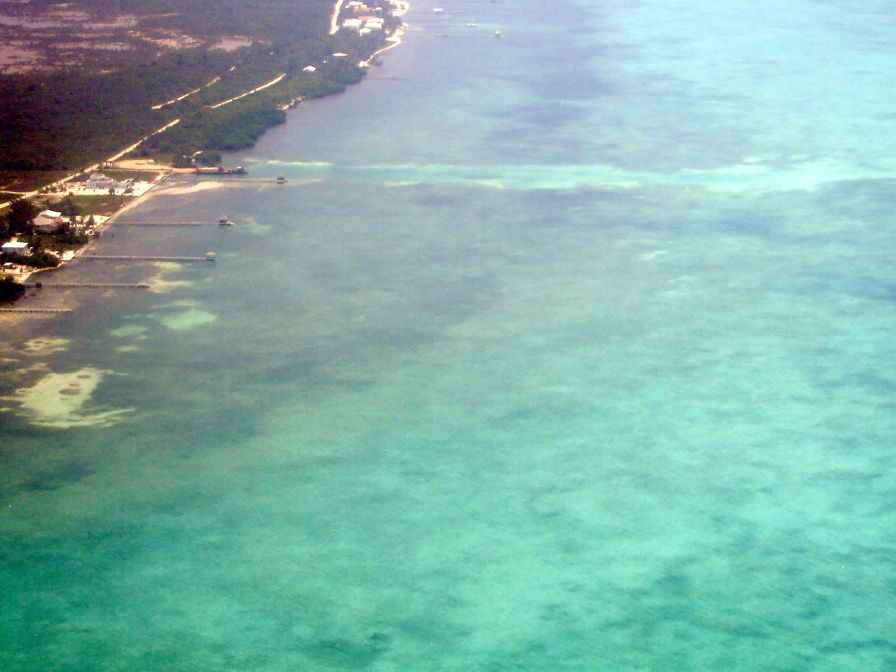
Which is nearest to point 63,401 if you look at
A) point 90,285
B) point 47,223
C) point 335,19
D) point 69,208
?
point 90,285

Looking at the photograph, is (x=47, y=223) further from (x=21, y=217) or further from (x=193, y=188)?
(x=193, y=188)

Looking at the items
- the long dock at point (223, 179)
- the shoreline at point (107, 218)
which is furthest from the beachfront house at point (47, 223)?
the long dock at point (223, 179)

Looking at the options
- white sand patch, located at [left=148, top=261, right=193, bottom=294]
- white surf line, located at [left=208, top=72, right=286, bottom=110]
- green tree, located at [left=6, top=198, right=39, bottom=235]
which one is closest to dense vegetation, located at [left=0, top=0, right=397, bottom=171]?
white surf line, located at [left=208, top=72, right=286, bottom=110]

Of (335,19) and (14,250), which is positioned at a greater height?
(335,19)

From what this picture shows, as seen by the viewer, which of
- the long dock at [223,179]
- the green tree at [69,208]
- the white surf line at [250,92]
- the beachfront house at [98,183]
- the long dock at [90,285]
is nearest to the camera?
the long dock at [90,285]

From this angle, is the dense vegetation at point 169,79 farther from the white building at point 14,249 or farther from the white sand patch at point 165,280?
the white sand patch at point 165,280

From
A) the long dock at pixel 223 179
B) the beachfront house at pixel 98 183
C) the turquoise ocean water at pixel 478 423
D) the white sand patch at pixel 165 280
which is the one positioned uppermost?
the beachfront house at pixel 98 183
